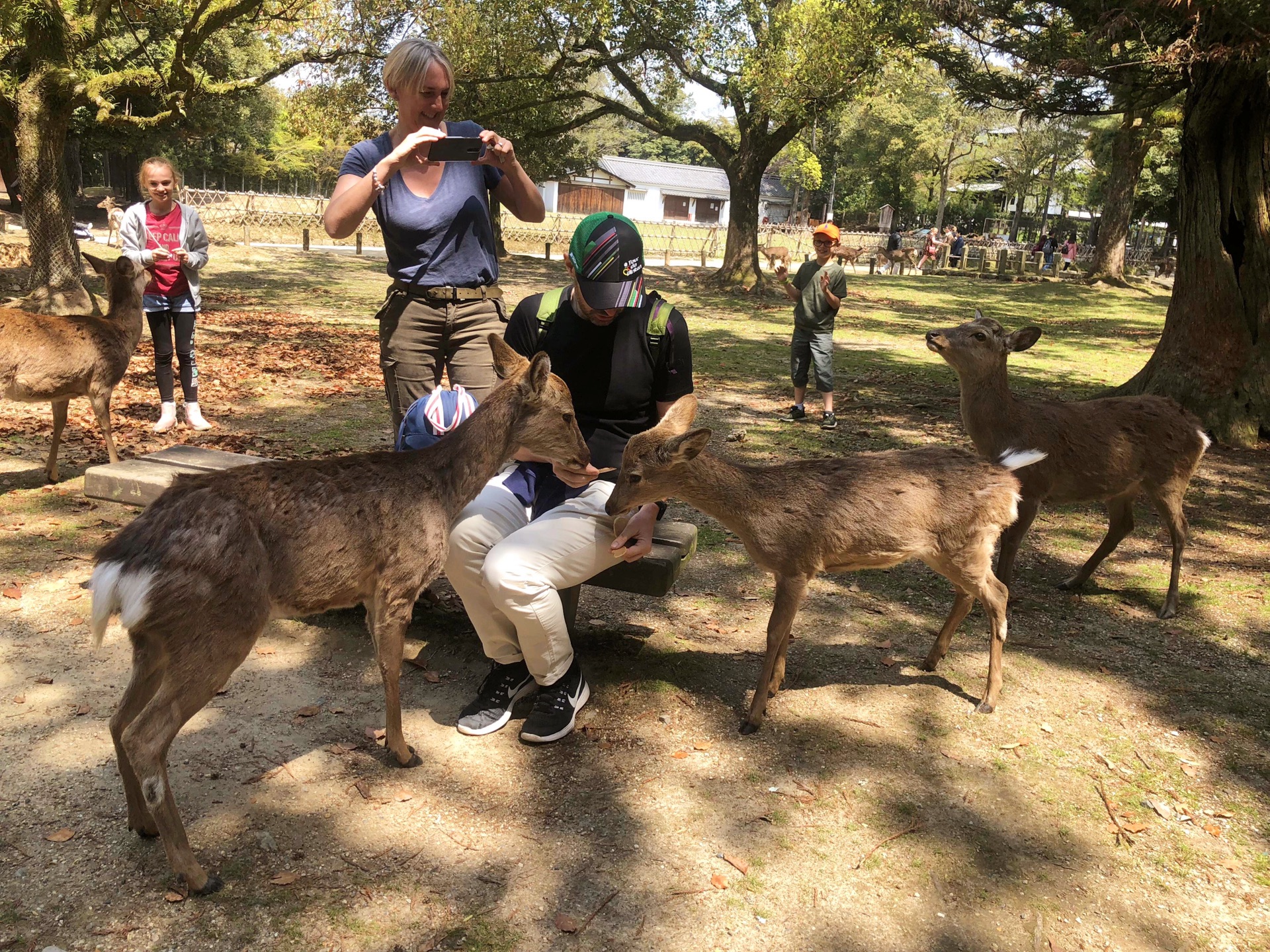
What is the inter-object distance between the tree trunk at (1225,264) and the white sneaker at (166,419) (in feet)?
29.8

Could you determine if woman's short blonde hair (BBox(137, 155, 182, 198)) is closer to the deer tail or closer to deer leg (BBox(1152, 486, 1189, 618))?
the deer tail

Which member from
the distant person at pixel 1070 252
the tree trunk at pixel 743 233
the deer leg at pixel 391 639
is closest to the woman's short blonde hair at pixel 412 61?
the deer leg at pixel 391 639

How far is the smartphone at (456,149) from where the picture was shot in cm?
437

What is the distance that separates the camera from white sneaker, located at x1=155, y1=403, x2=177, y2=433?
25.8ft

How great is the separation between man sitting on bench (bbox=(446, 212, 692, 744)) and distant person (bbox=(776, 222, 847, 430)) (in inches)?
220

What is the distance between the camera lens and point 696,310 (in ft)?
66.4

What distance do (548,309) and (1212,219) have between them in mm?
7921

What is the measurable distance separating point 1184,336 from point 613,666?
25.0 feet

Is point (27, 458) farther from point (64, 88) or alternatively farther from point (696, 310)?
point (696, 310)

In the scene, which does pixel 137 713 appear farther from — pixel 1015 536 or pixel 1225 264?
pixel 1225 264

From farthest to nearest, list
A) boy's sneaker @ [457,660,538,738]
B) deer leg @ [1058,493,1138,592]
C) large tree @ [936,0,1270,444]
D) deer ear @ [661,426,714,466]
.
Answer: large tree @ [936,0,1270,444] → deer leg @ [1058,493,1138,592] → boy's sneaker @ [457,660,538,738] → deer ear @ [661,426,714,466]

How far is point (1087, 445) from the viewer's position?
218 inches

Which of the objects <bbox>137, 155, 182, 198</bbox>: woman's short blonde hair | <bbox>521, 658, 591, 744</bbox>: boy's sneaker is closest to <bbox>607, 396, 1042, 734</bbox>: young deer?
<bbox>521, 658, 591, 744</bbox>: boy's sneaker

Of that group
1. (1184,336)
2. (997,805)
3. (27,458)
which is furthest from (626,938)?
(1184,336)
